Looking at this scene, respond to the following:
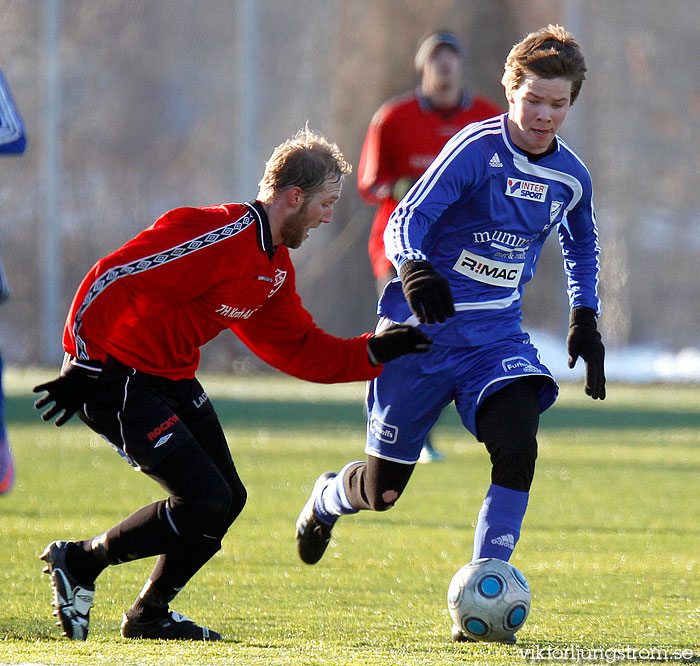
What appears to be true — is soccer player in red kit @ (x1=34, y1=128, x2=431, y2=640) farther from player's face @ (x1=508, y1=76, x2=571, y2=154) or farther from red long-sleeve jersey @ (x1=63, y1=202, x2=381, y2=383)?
player's face @ (x1=508, y1=76, x2=571, y2=154)

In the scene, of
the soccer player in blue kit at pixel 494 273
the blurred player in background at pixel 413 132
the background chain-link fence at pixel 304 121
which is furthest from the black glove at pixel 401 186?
the background chain-link fence at pixel 304 121

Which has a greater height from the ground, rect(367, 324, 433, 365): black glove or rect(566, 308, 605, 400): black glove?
rect(367, 324, 433, 365): black glove

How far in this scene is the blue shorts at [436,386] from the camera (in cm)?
402

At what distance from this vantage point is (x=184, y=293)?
374cm

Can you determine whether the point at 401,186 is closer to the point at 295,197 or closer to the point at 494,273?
the point at 494,273

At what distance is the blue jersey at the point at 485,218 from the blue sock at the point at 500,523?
54cm

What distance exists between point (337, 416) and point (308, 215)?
791 cm

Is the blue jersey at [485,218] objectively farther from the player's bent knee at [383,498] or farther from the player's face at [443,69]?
the player's face at [443,69]

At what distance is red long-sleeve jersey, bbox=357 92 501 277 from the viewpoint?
7543mm

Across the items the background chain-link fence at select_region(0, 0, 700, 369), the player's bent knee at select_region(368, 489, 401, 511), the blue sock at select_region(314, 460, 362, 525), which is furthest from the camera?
the background chain-link fence at select_region(0, 0, 700, 369)

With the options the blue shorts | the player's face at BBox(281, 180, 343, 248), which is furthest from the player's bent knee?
→ the player's face at BBox(281, 180, 343, 248)

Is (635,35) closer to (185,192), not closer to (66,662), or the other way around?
(185,192)

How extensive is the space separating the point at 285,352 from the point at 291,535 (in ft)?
5.51

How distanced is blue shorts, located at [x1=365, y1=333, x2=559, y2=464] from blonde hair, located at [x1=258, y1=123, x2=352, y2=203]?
0.66 metres
